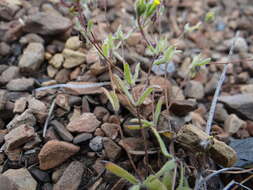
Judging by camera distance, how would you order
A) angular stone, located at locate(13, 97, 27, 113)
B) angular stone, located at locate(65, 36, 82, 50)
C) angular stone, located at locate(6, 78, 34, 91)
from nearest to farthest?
1. angular stone, located at locate(13, 97, 27, 113)
2. angular stone, located at locate(6, 78, 34, 91)
3. angular stone, located at locate(65, 36, 82, 50)

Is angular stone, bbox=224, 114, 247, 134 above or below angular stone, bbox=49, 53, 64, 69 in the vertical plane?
below

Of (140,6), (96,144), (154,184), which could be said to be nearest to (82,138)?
(96,144)

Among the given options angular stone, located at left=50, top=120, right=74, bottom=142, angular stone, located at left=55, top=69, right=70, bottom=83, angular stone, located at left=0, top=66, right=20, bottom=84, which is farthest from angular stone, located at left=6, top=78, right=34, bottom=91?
angular stone, located at left=50, top=120, right=74, bottom=142

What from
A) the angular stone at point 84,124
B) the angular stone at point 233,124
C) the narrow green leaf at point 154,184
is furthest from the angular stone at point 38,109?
the angular stone at point 233,124

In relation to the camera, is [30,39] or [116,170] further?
[30,39]

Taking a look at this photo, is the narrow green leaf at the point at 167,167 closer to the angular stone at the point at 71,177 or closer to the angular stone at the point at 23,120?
the angular stone at the point at 71,177

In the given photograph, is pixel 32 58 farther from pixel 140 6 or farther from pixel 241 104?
pixel 241 104

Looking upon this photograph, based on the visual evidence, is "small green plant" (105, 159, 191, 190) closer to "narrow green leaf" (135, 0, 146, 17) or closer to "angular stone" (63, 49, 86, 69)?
"narrow green leaf" (135, 0, 146, 17)

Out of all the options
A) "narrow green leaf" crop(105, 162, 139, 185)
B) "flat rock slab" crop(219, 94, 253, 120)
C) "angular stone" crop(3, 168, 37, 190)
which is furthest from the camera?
"flat rock slab" crop(219, 94, 253, 120)
